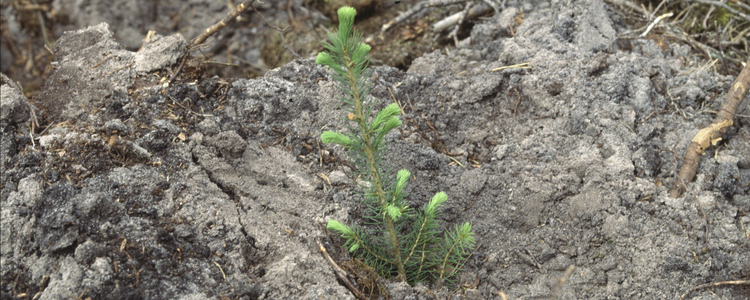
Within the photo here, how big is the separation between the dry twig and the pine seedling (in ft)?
3.86

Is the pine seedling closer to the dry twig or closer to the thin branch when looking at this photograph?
the thin branch

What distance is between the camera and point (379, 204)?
7.39 feet

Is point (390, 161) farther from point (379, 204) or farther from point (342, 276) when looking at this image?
point (342, 276)

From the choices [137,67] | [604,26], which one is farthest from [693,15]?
[137,67]

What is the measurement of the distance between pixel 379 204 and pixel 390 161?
418mm

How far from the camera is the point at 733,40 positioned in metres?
3.73

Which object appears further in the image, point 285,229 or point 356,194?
point 356,194

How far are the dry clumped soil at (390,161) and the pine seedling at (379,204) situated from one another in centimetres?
13

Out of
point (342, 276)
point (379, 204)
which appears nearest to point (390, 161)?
point (379, 204)

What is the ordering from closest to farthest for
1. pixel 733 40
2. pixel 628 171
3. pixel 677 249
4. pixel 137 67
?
pixel 677 249 < pixel 628 171 < pixel 137 67 < pixel 733 40

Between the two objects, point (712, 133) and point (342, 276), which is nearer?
point (342, 276)

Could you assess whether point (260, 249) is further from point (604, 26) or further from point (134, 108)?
point (604, 26)

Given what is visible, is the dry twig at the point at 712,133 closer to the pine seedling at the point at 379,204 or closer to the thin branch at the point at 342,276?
the pine seedling at the point at 379,204

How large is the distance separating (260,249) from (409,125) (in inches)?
43.2
